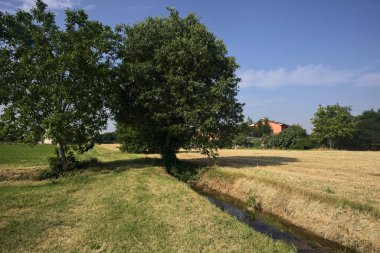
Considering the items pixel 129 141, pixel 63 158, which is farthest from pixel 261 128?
pixel 63 158

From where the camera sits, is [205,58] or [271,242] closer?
[271,242]

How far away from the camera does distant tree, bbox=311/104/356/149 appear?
94250 millimetres

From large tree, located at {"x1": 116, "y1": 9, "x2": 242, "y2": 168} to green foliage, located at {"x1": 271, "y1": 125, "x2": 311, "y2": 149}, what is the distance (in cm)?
7378

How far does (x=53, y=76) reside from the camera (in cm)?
2503

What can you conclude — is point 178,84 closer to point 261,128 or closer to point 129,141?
point 129,141

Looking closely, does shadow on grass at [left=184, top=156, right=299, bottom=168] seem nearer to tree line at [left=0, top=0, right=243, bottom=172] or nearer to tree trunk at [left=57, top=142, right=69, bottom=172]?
tree line at [left=0, top=0, right=243, bottom=172]

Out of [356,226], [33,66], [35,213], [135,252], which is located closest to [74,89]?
[33,66]

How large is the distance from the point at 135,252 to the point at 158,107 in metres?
20.9

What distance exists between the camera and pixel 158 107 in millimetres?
29609

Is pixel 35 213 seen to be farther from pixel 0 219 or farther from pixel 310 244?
pixel 310 244

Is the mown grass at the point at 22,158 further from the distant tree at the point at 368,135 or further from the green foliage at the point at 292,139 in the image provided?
the distant tree at the point at 368,135

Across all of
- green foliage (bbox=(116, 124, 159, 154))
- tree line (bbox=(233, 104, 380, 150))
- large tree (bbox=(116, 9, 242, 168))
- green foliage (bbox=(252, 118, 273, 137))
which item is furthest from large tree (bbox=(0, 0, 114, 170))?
green foliage (bbox=(252, 118, 273, 137))

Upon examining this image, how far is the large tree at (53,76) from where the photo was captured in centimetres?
2416

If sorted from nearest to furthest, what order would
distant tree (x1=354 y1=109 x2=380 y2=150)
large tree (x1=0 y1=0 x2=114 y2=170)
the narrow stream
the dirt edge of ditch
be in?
the dirt edge of ditch, the narrow stream, large tree (x1=0 y1=0 x2=114 y2=170), distant tree (x1=354 y1=109 x2=380 y2=150)
